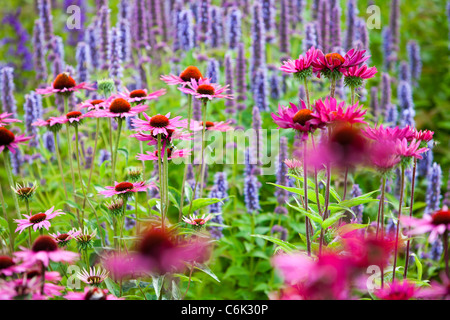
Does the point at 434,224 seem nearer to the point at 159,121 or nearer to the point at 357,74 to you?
the point at 357,74

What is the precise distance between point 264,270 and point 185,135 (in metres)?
1.17

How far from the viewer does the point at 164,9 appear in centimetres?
443

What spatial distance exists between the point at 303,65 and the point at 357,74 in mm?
176

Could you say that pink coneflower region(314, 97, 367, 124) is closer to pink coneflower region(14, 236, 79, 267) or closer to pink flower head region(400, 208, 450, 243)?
pink flower head region(400, 208, 450, 243)

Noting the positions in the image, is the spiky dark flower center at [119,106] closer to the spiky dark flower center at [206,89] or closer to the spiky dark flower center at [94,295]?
the spiky dark flower center at [206,89]

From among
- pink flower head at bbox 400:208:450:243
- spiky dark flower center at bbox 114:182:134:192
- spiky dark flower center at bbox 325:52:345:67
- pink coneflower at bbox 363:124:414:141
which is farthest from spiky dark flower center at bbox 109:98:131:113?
pink flower head at bbox 400:208:450:243

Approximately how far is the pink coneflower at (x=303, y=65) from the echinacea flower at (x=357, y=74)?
11 centimetres

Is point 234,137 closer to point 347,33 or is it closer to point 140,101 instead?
point 140,101

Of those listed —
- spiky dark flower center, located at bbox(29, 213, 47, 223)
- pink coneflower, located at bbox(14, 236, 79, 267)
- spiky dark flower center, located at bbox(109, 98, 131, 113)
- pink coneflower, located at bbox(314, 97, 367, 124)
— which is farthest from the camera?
spiky dark flower center, located at bbox(109, 98, 131, 113)

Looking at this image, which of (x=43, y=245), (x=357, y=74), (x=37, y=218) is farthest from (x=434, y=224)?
(x=37, y=218)

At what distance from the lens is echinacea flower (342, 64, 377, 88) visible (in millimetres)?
1528

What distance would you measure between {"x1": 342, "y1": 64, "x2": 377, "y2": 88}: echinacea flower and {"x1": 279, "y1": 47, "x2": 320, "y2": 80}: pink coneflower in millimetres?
112

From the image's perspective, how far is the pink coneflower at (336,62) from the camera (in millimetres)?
1472
